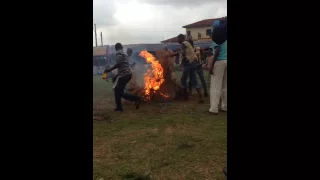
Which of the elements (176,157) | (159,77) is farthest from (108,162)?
(159,77)

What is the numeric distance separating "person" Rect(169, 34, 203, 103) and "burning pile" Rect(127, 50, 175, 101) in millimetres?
492

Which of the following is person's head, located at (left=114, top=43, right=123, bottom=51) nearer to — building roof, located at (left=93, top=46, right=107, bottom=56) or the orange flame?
the orange flame

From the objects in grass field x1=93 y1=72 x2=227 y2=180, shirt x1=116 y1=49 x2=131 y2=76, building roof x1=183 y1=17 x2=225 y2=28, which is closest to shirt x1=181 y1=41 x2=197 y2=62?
grass field x1=93 y1=72 x2=227 y2=180

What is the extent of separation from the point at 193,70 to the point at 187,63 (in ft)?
1.07

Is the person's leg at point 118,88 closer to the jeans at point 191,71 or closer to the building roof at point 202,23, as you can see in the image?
the jeans at point 191,71

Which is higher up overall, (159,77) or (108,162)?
(159,77)

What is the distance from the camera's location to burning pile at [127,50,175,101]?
29.9ft

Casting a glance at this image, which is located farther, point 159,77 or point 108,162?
point 159,77

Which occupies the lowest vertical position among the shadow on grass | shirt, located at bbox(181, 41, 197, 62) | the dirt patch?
the shadow on grass

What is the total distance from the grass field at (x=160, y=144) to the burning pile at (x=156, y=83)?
132 centimetres
